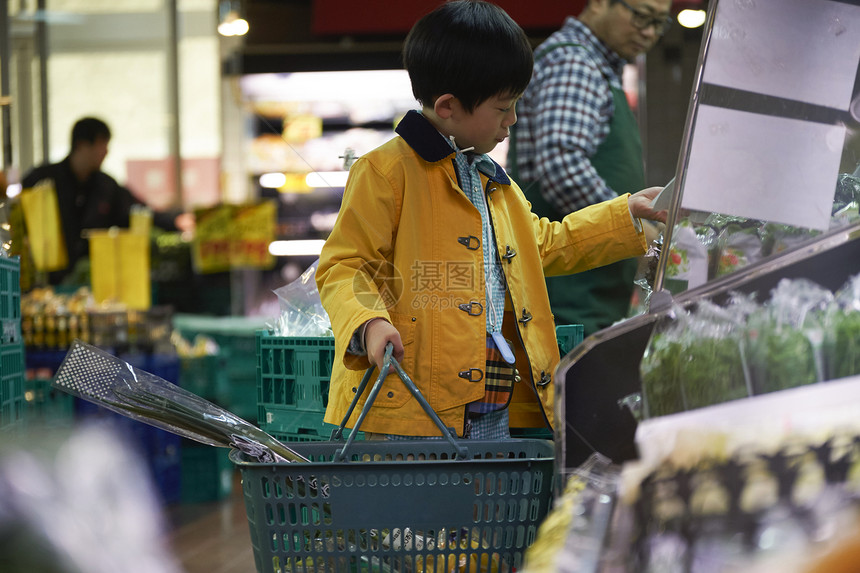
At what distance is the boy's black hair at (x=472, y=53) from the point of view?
5.42 feet

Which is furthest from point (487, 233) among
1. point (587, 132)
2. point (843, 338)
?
point (843, 338)

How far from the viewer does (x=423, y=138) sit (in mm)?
1727

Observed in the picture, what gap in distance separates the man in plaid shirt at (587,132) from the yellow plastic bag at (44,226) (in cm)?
329

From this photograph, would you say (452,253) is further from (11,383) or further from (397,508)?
(11,383)

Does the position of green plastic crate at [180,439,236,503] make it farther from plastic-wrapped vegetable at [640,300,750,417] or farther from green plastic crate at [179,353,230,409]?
plastic-wrapped vegetable at [640,300,750,417]

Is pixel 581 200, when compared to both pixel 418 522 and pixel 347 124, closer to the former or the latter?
pixel 418 522

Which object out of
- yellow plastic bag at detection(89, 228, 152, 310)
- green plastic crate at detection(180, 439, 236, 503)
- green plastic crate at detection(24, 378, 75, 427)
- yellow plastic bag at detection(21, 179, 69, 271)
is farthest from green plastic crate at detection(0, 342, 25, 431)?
yellow plastic bag at detection(89, 228, 152, 310)

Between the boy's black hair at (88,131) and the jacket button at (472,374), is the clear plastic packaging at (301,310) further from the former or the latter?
the boy's black hair at (88,131)

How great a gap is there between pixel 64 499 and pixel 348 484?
54 cm

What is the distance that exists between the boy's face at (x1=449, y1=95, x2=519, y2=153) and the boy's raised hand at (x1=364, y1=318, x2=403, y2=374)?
1.50 ft

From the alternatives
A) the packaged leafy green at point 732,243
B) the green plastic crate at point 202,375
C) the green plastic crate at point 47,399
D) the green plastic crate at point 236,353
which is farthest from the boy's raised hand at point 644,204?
the green plastic crate at point 236,353

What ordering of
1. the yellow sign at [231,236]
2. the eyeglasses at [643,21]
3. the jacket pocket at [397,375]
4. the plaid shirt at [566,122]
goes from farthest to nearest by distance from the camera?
the yellow sign at [231,236] < the eyeglasses at [643,21] < the plaid shirt at [566,122] < the jacket pocket at [397,375]

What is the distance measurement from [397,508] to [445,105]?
0.79 metres

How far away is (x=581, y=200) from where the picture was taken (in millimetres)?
2109
